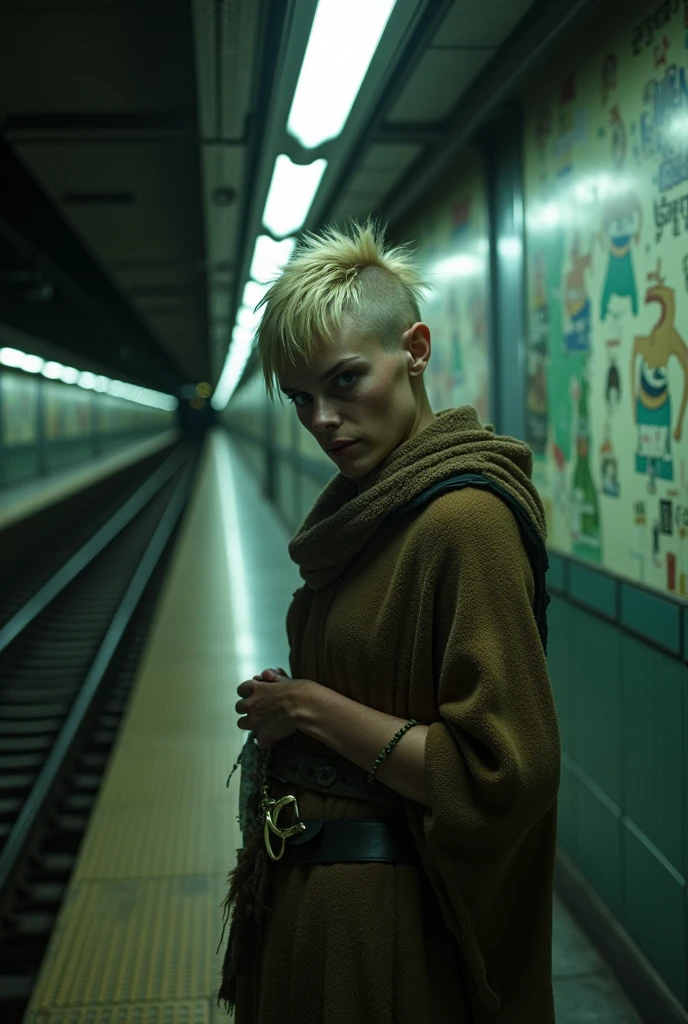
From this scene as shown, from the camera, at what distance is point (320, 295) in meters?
1.27

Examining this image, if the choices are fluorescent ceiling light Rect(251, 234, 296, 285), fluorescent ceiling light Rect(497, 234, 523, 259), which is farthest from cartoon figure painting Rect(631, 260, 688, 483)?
fluorescent ceiling light Rect(251, 234, 296, 285)

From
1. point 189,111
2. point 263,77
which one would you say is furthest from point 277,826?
point 189,111

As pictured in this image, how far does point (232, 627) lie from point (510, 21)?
16.0 ft

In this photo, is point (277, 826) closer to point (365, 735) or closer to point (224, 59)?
point (365, 735)

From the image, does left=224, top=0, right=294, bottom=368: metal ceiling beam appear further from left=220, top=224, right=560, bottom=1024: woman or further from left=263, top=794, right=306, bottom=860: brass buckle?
left=263, top=794, right=306, bottom=860: brass buckle

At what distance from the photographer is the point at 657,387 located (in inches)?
94.3

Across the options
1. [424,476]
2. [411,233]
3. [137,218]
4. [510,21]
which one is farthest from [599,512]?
[137,218]

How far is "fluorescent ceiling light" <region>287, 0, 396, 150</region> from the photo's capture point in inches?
95.5

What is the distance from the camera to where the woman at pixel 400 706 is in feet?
3.76

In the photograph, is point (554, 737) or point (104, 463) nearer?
point (554, 737)

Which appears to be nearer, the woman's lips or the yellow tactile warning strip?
the woman's lips

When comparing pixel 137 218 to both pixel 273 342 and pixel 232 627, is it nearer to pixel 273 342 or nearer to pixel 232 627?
pixel 232 627

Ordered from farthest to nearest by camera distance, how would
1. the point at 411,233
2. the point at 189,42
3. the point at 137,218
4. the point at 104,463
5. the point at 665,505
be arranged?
the point at 104,463, the point at 137,218, the point at 411,233, the point at 189,42, the point at 665,505

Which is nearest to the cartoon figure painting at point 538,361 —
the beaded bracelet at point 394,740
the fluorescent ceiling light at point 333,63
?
the fluorescent ceiling light at point 333,63
